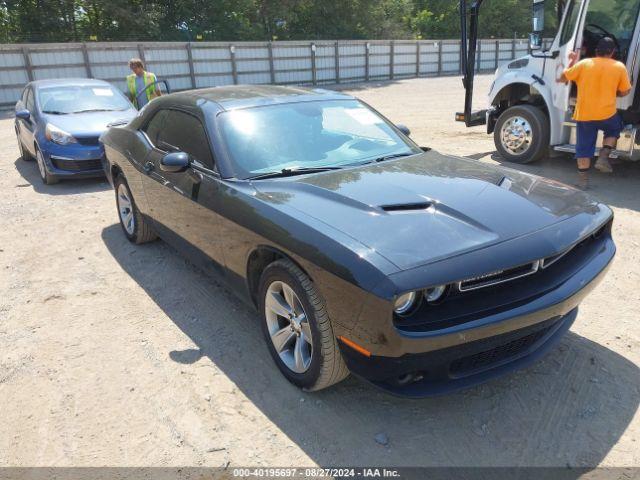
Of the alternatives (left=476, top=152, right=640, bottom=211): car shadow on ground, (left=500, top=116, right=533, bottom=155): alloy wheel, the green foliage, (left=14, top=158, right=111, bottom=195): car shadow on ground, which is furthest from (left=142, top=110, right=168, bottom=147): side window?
the green foliage

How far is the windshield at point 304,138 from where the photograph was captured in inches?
138

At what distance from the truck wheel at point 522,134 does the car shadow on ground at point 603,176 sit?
17 centimetres

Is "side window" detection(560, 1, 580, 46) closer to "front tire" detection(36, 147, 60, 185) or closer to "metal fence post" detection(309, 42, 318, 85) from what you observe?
"front tire" detection(36, 147, 60, 185)

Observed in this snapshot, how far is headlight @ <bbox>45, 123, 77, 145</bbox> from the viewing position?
7578 millimetres

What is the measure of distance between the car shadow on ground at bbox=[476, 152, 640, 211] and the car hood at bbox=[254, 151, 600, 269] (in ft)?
11.6

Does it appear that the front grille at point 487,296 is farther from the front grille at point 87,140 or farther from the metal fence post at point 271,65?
the metal fence post at point 271,65

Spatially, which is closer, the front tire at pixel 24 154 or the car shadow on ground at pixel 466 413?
the car shadow on ground at pixel 466 413

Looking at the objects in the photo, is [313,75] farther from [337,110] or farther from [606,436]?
[606,436]

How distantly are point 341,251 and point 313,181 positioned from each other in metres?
0.92

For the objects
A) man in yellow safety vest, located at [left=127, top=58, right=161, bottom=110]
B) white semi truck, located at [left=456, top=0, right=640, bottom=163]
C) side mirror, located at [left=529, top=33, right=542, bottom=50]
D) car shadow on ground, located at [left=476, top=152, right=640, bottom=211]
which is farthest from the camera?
man in yellow safety vest, located at [left=127, top=58, right=161, bottom=110]

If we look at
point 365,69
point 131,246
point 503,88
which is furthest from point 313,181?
point 365,69

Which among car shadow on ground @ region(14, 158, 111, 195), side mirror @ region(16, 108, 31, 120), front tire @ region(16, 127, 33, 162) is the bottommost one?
car shadow on ground @ region(14, 158, 111, 195)

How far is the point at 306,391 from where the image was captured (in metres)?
2.91

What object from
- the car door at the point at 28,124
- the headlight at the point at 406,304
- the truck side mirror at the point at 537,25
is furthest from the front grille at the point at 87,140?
the headlight at the point at 406,304
